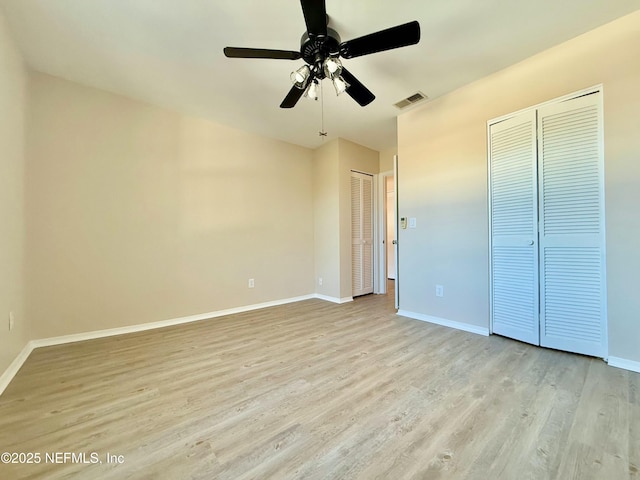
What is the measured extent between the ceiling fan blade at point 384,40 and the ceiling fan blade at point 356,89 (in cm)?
21

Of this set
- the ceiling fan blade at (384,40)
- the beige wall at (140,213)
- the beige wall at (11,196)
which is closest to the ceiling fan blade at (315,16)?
the ceiling fan blade at (384,40)

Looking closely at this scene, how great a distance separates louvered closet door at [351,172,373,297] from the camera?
446 cm

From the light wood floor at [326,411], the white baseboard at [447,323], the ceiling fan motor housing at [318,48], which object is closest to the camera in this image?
the light wood floor at [326,411]

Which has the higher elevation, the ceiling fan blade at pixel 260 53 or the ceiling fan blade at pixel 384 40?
the ceiling fan blade at pixel 260 53

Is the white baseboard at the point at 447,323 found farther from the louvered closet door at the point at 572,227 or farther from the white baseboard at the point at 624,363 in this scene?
the white baseboard at the point at 624,363

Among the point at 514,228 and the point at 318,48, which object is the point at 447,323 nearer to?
the point at 514,228

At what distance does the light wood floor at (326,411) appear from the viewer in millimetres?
1141

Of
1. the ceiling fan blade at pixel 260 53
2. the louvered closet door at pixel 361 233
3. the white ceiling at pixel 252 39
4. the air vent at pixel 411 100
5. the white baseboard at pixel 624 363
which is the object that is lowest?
the white baseboard at pixel 624 363

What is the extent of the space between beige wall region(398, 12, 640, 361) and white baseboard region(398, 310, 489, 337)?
60 millimetres

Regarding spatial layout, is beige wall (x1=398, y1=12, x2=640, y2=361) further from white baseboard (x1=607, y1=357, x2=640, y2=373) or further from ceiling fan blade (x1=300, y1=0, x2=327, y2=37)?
ceiling fan blade (x1=300, y1=0, x2=327, y2=37)

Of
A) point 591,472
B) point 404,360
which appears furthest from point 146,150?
point 591,472

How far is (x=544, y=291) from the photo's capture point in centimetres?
230

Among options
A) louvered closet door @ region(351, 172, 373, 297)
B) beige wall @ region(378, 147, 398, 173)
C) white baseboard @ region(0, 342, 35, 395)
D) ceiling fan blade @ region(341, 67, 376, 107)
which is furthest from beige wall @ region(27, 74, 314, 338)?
ceiling fan blade @ region(341, 67, 376, 107)

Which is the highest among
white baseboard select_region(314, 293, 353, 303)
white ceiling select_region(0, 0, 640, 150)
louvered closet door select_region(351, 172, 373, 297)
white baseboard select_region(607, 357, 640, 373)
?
white ceiling select_region(0, 0, 640, 150)
